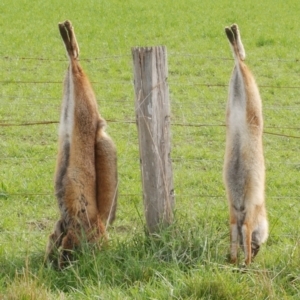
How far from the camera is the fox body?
19.4 ft

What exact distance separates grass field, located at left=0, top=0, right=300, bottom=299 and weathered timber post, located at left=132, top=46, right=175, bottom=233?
0.20m

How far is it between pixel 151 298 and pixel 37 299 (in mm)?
752

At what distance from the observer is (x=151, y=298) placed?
541cm

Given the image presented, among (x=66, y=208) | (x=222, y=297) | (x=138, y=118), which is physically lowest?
(x=222, y=297)

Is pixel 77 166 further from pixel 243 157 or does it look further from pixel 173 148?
pixel 173 148

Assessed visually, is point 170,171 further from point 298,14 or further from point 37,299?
point 298,14

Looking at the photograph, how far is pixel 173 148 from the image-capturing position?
10.4 m

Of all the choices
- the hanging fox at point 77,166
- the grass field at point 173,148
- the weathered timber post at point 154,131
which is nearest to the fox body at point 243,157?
the grass field at point 173,148

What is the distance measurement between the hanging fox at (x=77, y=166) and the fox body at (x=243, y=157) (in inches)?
38.0

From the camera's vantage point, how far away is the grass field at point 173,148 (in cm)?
571

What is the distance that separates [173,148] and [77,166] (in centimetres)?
456

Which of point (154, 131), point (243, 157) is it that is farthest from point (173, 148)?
point (243, 157)

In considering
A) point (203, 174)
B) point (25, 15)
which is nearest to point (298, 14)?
point (25, 15)

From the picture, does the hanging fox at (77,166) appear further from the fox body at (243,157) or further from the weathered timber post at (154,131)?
the fox body at (243,157)
